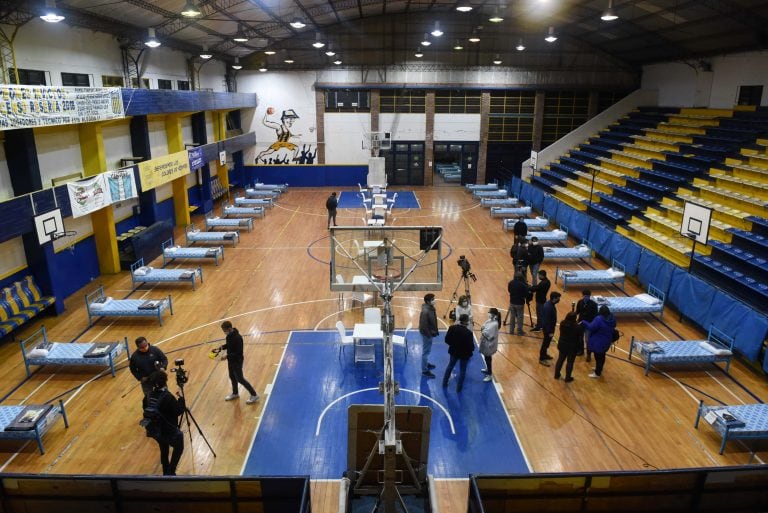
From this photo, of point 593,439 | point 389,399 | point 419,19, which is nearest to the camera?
point 389,399

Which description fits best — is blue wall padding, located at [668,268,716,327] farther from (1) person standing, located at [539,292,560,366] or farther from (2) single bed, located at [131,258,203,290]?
(2) single bed, located at [131,258,203,290]

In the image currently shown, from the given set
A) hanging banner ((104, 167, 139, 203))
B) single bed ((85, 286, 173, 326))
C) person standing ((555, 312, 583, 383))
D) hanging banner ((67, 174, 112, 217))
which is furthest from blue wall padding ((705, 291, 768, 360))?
hanging banner ((104, 167, 139, 203))

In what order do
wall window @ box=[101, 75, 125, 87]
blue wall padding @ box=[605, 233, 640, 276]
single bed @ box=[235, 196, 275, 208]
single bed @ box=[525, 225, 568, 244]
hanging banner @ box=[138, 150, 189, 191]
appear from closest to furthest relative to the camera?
blue wall padding @ box=[605, 233, 640, 276], hanging banner @ box=[138, 150, 189, 191], wall window @ box=[101, 75, 125, 87], single bed @ box=[525, 225, 568, 244], single bed @ box=[235, 196, 275, 208]

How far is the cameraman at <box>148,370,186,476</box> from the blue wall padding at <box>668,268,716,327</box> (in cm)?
1127

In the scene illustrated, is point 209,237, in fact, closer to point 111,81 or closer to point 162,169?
point 162,169

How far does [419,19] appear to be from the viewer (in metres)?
30.1

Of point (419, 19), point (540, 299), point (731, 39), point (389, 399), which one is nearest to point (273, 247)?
point (540, 299)

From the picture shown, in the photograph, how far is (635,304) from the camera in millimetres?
13320

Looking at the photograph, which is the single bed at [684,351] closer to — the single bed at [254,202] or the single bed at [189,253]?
the single bed at [189,253]

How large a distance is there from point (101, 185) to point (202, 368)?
734cm

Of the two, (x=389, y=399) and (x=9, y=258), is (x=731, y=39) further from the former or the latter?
(x=9, y=258)

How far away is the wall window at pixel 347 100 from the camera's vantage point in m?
31.7

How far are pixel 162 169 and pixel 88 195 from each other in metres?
4.74

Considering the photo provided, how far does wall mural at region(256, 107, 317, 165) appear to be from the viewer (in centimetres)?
3206
